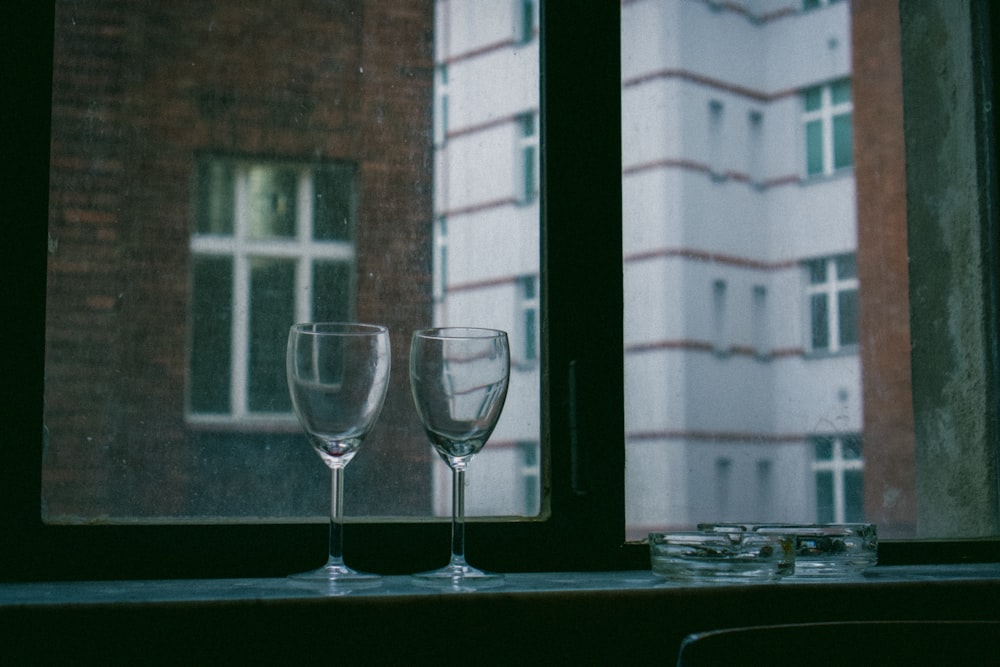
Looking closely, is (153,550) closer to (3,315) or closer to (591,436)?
(3,315)

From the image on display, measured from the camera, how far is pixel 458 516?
1032mm

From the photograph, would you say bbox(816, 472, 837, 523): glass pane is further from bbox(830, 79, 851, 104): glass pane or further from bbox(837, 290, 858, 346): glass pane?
bbox(830, 79, 851, 104): glass pane

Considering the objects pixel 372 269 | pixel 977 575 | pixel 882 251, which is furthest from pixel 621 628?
pixel 882 251

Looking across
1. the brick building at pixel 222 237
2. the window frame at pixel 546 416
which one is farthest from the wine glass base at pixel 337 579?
the brick building at pixel 222 237

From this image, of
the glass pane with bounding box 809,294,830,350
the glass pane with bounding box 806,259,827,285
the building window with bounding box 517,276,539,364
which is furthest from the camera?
the glass pane with bounding box 806,259,827,285

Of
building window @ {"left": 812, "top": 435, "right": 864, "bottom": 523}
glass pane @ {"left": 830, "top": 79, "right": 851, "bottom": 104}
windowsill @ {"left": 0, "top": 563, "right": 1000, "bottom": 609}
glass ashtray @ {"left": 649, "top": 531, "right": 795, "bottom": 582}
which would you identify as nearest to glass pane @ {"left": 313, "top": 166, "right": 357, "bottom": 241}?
windowsill @ {"left": 0, "top": 563, "right": 1000, "bottom": 609}

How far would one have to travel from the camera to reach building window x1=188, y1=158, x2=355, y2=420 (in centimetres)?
125

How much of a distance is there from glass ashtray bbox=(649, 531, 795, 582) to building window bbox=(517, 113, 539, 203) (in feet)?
1.61

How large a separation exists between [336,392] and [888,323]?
105 cm

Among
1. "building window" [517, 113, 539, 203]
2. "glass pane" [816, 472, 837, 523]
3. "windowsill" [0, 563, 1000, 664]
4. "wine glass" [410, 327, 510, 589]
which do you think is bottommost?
"windowsill" [0, 563, 1000, 664]

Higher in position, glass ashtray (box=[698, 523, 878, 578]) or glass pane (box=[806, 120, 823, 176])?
glass pane (box=[806, 120, 823, 176])

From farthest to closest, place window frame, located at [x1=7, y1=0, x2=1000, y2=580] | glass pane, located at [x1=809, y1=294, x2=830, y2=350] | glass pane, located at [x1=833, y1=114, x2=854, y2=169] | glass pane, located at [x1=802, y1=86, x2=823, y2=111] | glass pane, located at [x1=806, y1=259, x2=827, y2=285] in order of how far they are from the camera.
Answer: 1. glass pane, located at [x1=802, y1=86, x2=823, y2=111]
2. glass pane, located at [x1=833, y1=114, x2=854, y2=169]
3. glass pane, located at [x1=806, y1=259, x2=827, y2=285]
4. glass pane, located at [x1=809, y1=294, x2=830, y2=350]
5. window frame, located at [x1=7, y1=0, x2=1000, y2=580]

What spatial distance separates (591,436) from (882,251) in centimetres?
71

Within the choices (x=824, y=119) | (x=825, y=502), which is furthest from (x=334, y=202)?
(x=824, y=119)
